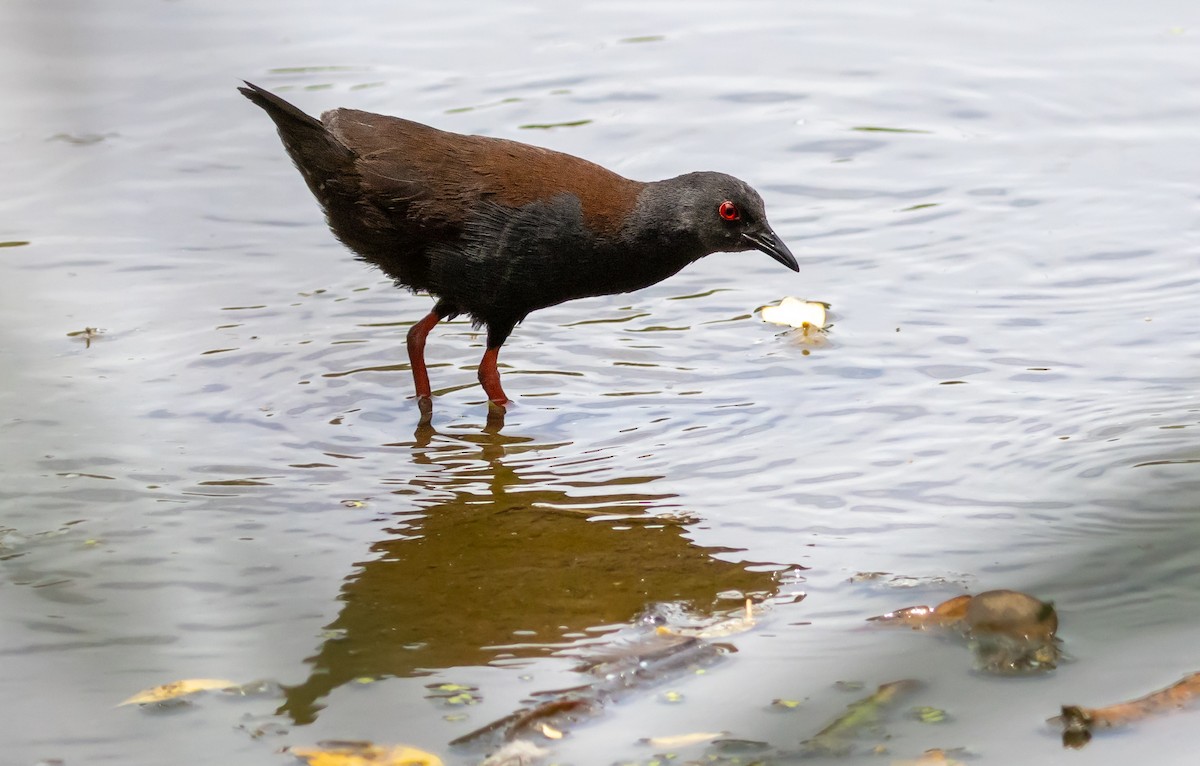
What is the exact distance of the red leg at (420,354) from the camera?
20.5 feet

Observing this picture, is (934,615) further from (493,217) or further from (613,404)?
(493,217)

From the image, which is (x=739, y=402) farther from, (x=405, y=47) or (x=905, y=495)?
(x=405, y=47)

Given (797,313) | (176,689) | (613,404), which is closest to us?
(176,689)

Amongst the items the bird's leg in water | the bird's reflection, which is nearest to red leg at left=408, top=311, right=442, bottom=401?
the bird's leg in water

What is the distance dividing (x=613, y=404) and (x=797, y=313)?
125 cm

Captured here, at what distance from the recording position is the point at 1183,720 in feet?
9.87

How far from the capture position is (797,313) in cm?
686

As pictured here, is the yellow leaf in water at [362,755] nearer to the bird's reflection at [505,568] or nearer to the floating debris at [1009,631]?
the bird's reflection at [505,568]

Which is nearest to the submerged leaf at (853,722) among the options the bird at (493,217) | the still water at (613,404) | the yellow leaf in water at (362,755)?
the still water at (613,404)

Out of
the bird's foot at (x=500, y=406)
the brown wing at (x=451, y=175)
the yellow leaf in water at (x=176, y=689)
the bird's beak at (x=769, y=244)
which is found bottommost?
the bird's foot at (x=500, y=406)

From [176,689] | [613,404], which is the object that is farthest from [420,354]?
[176,689]

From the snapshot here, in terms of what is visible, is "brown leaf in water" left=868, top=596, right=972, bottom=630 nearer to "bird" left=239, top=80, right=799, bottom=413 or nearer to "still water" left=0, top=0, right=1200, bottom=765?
"still water" left=0, top=0, right=1200, bottom=765

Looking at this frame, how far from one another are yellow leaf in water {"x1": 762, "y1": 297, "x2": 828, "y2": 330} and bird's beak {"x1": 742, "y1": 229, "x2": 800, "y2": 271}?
1.56 feet

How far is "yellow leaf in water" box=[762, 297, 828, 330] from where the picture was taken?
267 inches
